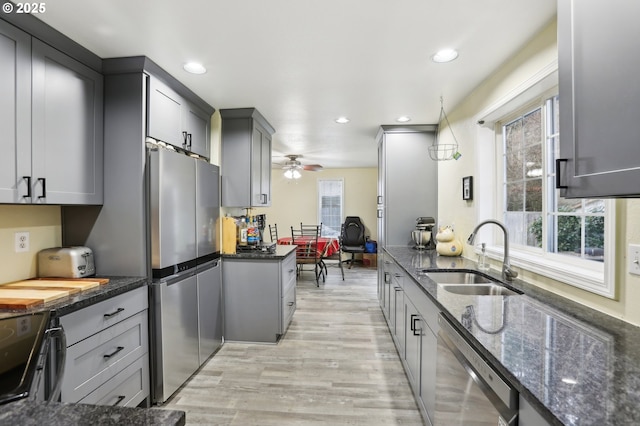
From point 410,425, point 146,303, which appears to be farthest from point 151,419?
point 410,425

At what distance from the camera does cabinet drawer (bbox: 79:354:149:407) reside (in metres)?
1.59

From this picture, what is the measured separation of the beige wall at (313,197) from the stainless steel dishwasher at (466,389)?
6.06m

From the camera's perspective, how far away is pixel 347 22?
5.25 ft

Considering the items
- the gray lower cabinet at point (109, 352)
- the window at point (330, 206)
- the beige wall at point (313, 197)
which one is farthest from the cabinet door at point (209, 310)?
the window at point (330, 206)

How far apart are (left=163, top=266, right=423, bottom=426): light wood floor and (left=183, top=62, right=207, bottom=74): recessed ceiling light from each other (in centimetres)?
235

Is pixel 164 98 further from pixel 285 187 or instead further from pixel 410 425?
pixel 285 187

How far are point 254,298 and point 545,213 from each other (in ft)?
8.12

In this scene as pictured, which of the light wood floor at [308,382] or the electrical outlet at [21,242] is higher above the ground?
the electrical outlet at [21,242]

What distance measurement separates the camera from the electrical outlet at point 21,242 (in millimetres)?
1677

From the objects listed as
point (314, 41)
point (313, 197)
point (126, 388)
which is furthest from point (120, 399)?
point (313, 197)

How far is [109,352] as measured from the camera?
1649mm

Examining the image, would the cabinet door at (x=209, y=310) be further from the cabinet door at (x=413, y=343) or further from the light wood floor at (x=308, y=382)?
the cabinet door at (x=413, y=343)

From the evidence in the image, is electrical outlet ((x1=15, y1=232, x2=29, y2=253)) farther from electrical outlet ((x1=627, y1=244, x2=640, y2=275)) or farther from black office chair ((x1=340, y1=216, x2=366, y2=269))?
black office chair ((x1=340, y1=216, x2=366, y2=269))

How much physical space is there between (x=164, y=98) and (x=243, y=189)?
110 cm
